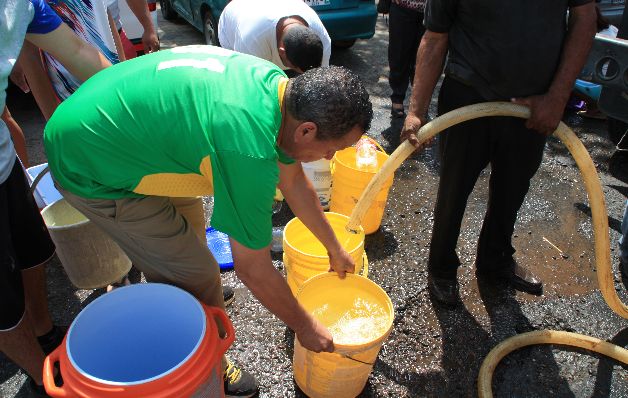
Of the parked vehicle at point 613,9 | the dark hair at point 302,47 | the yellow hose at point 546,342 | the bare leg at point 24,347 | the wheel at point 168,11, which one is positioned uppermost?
the dark hair at point 302,47

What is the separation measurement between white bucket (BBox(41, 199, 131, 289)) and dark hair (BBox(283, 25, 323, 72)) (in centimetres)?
149

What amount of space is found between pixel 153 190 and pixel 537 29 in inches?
72.2

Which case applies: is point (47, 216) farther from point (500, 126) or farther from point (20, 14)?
point (500, 126)

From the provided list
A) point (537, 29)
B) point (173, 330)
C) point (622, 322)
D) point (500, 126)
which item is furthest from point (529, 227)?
point (173, 330)

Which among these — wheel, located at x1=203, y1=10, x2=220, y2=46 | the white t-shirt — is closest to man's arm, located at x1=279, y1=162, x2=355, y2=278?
the white t-shirt

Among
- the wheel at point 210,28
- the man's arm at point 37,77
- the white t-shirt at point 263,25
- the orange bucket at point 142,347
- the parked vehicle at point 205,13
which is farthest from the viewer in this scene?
the wheel at point 210,28

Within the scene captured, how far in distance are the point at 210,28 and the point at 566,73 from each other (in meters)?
5.07

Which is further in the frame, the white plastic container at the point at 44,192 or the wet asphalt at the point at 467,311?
the white plastic container at the point at 44,192

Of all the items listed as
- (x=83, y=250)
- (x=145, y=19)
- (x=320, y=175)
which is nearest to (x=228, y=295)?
(x=83, y=250)

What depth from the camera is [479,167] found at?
248 centimetres

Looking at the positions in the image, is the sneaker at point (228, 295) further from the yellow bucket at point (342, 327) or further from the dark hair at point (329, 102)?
the dark hair at point (329, 102)

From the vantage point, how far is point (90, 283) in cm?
249

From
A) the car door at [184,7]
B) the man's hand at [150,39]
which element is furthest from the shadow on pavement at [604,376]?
the car door at [184,7]

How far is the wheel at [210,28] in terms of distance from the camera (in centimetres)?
590
